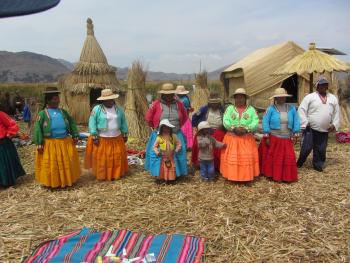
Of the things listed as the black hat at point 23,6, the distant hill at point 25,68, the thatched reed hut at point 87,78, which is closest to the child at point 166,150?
the black hat at point 23,6

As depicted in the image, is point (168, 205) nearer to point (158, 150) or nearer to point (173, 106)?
point (158, 150)

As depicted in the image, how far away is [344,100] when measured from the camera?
516 inches

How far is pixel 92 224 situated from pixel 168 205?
3.55 feet

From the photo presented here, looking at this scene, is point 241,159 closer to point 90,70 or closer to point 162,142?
point 162,142

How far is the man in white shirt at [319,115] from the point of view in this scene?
6.11 metres

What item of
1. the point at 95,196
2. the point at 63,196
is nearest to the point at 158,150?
the point at 95,196

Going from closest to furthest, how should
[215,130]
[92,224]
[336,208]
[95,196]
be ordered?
[92,224] < [336,208] < [95,196] < [215,130]

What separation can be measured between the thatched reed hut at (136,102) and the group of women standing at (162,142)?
3.62 m

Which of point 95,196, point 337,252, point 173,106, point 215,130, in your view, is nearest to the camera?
point 337,252

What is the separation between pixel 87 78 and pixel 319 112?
9.52 m

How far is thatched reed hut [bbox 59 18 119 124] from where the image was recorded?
1346 centimetres

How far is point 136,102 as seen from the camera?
9.81 meters

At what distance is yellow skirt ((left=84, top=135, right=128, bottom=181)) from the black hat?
5032mm

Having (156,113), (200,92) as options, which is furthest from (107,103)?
(200,92)
